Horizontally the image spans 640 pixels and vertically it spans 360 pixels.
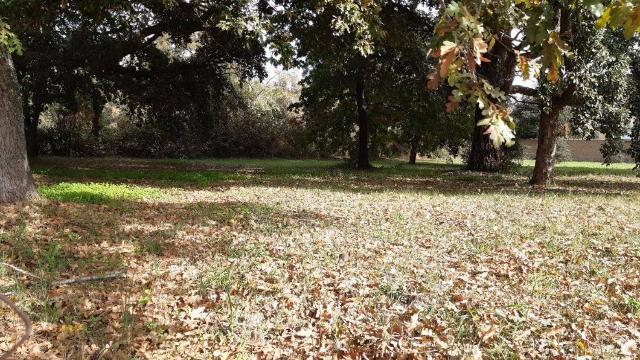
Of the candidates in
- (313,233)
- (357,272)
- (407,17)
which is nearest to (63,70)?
(407,17)

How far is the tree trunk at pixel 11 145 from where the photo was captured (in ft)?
28.5

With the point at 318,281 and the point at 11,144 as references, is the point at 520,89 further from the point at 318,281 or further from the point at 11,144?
the point at 11,144

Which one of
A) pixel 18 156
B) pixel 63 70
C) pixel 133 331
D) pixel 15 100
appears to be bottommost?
pixel 133 331

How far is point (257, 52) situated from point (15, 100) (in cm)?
1147

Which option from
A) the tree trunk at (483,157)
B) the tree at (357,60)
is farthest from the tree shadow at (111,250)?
the tree trunk at (483,157)

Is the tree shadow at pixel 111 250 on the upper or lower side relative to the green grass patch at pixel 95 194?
lower

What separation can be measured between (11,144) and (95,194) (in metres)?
2.01

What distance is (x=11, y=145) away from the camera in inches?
349

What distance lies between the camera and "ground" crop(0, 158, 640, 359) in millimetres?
4160

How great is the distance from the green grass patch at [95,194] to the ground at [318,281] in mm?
80

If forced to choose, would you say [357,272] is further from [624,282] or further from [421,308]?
[624,282]

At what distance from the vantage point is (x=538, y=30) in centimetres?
298

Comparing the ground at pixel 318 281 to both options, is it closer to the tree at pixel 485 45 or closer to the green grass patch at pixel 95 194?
the green grass patch at pixel 95 194

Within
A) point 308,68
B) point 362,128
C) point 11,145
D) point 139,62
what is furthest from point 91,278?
point 308,68
